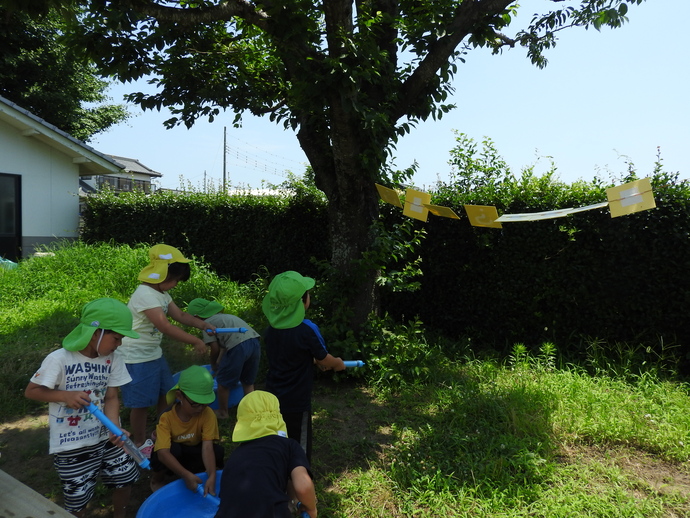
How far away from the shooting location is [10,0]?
4016 millimetres

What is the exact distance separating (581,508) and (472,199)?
12.4 ft

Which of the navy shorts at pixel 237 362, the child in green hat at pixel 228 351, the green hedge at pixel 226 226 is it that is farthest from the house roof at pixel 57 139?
the navy shorts at pixel 237 362

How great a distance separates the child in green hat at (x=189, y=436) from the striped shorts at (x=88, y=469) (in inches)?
8.8

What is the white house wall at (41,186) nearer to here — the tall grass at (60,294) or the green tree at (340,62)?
the tall grass at (60,294)

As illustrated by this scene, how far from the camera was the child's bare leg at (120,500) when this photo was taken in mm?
2953

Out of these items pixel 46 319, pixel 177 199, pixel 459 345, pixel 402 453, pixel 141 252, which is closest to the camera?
pixel 402 453

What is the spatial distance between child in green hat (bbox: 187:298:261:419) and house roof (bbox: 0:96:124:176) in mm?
8638

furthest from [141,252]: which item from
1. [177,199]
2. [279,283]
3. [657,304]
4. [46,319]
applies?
[657,304]

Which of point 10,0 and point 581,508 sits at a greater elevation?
point 10,0

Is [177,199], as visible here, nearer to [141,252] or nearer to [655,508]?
[141,252]

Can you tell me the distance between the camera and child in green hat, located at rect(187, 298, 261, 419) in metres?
4.13

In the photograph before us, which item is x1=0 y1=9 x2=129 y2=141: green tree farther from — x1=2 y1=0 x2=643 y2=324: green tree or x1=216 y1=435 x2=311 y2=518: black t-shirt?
x1=216 y1=435 x2=311 y2=518: black t-shirt

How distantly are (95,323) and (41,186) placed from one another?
10483 millimetres

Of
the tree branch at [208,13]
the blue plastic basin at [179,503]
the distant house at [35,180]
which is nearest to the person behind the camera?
the blue plastic basin at [179,503]
